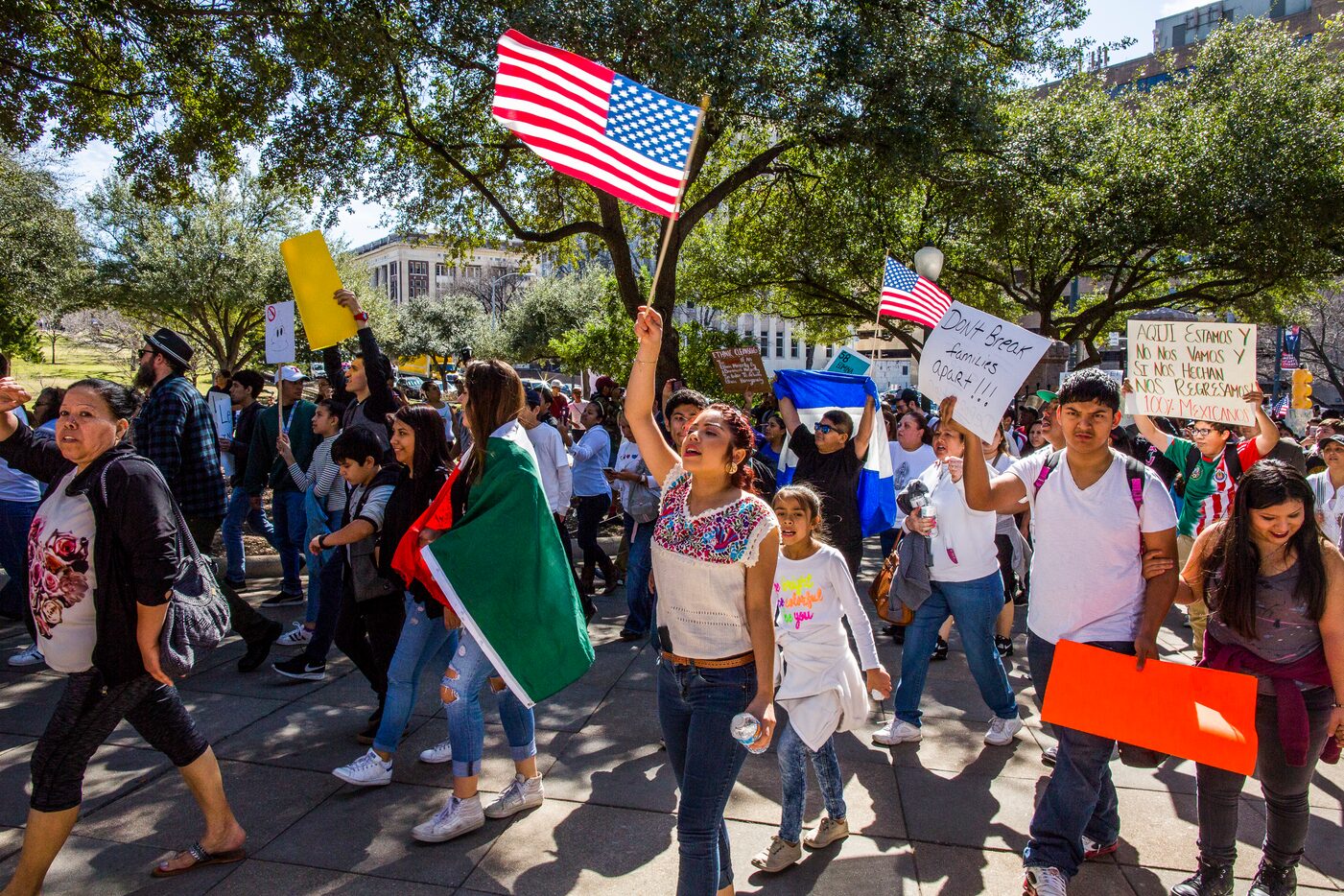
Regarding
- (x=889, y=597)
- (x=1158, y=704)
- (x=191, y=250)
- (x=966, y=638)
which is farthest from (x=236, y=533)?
(x=191, y=250)

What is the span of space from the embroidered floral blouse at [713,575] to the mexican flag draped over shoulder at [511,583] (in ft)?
2.41

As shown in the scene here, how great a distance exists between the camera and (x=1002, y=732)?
4.81 metres

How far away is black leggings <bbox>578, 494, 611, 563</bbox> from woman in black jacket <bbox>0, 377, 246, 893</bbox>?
4770 millimetres

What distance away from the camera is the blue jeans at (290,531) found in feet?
24.2

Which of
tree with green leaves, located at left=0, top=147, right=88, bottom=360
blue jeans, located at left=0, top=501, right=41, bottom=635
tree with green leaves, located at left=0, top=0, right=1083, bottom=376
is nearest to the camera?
blue jeans, located at left=0, top=501, right=41, bottom=635

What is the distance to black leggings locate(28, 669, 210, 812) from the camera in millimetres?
3059

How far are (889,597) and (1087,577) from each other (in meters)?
1.65

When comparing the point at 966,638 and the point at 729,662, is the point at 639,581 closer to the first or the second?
the point at 966,638

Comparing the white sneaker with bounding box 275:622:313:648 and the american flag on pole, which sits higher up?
the american flag on pole

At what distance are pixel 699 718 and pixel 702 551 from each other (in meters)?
0.52

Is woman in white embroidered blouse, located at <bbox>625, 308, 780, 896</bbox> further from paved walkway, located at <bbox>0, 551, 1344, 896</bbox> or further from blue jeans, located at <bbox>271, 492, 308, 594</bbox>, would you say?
blue jeans, located at <bbox>271, 492, 308, 594</bbox>

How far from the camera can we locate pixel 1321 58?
60.5 feet

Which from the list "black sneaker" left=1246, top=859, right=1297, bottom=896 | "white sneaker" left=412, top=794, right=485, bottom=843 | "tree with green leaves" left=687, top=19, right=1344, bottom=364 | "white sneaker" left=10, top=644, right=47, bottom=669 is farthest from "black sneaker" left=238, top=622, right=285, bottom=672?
"tree with green leaves" left=687, top=19, right=1344, bottom=364

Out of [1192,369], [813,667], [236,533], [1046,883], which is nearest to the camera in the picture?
[1046,883]
